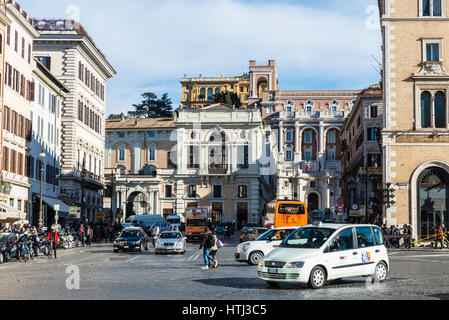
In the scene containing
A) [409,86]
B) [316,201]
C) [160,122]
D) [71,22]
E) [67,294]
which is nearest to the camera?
[67,294]

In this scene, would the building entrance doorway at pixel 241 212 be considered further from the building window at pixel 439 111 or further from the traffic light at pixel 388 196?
the building window at pixel 439 111

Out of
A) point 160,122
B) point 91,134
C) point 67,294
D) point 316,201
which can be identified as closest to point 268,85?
point 316,201

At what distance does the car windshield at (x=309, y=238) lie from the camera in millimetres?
18964

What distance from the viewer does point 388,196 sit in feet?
147

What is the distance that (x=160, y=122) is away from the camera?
102375 millimetres

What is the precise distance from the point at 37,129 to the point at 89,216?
66.9 ft

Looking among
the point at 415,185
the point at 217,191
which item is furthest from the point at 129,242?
the point at 217,191

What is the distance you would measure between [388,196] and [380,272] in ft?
83.0

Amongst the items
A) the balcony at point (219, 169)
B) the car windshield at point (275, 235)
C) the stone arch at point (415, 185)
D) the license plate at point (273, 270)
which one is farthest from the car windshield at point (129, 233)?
the balcony at point (219, 169)

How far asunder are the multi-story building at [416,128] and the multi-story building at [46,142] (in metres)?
24.4

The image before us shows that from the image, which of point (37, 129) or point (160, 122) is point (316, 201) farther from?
point (37, 129)

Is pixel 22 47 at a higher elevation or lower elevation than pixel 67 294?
higher

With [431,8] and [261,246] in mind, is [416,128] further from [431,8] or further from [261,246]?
[261,246]

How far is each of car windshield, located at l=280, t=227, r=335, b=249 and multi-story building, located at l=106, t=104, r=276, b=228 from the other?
69.3m
